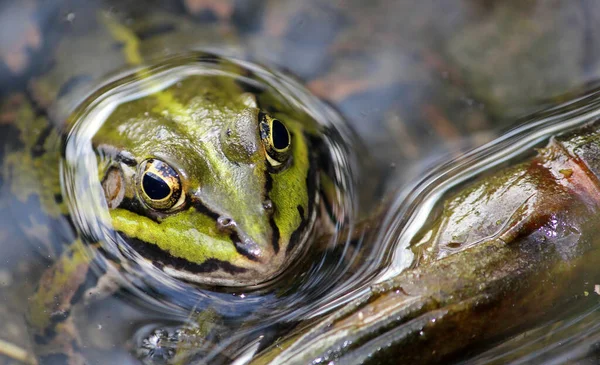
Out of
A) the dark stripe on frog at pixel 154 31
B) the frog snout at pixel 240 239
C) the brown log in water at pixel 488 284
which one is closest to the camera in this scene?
the brown log in water at pixel 488 284

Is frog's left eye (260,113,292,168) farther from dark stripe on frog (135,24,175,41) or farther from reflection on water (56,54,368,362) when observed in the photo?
dark stripe on frog (135,24,175,41)

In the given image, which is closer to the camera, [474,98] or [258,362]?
[258,362]

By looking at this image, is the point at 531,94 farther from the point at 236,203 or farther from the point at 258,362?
the point at 258,362

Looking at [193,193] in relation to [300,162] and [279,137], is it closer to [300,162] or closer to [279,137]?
[279,137]

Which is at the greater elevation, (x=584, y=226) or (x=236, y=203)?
(x=236, y=203)

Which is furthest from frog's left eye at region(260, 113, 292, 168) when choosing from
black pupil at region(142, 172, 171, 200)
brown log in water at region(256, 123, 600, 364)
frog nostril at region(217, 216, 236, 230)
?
brown log in water at region(256, 123, 600, 364)

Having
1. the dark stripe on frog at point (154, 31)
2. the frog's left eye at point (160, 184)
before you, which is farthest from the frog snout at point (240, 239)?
the dark stripe on frog at point (154, 31)

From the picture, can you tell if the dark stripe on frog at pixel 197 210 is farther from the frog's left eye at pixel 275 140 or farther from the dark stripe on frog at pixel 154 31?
the dark stripe on frog at pixel 154 31

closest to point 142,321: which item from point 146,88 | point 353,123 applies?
point 146,88
